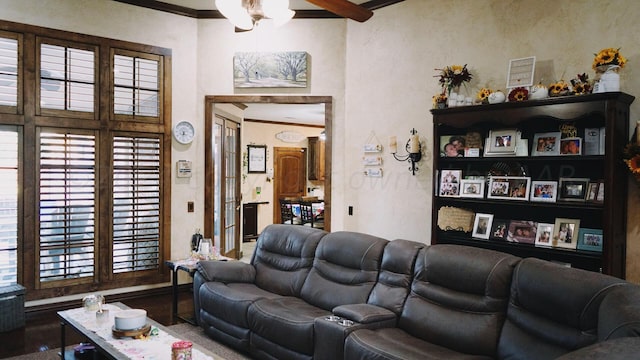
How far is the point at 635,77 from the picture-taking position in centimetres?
338

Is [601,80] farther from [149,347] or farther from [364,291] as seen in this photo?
[149,347]

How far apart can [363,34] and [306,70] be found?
0.78m

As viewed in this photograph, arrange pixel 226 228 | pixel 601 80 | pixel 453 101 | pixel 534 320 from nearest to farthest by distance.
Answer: pixel 534 320 → pixel 601 80 → pixel 453 101 → pixel 226 228

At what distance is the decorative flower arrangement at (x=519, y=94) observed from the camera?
365 centimetres

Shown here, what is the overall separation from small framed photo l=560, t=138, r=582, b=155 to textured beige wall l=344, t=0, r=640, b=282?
40 centimetres

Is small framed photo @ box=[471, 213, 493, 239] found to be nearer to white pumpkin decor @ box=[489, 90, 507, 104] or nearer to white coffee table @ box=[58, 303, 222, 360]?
white pumpkin decor @ box=[489, 90, 507, 104]

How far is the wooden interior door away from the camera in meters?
10.4

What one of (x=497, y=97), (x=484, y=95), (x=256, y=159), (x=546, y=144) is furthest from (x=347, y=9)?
(x=256, y=159)

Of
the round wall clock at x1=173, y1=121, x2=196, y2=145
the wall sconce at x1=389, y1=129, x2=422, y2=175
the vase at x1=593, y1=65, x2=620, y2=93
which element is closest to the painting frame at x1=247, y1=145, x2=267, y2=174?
the round wall clock at x1=173, y1=121, x2=196, y2=145

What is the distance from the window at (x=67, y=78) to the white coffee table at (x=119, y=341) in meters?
2.46

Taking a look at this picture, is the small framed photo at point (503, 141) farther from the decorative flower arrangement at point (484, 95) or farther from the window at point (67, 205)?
the window at point (67, 205)

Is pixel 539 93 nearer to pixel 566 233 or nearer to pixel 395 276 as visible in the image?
pixel 566 233

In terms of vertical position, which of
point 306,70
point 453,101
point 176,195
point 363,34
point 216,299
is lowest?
point 216,299

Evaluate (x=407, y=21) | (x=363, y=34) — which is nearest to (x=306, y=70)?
(x=363, y=34)
